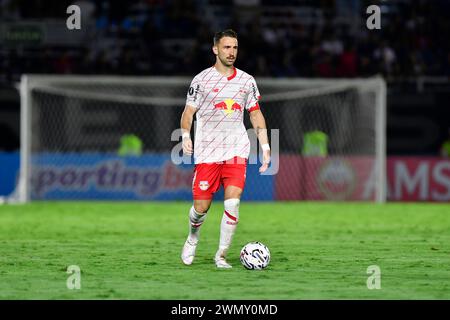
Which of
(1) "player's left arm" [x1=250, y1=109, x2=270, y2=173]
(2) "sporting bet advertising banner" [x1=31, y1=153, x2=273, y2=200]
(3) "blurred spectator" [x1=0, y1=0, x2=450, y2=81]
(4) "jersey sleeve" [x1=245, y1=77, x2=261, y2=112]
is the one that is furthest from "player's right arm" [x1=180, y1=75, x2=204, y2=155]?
(3) "blurred spectator" [x1=0, y1=0, x2=450, y2=81]

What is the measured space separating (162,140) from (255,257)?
11.7 m

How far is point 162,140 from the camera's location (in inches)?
829

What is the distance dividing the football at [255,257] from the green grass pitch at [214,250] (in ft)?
0.33

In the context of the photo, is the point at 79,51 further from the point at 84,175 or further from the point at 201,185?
the point at 201,185

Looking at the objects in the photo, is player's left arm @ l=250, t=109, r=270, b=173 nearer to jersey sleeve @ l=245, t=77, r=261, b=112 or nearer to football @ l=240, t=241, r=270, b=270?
jersey sleeve @ l=245, t=77, r=261, b=112

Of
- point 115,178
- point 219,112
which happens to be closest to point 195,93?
point 219,112

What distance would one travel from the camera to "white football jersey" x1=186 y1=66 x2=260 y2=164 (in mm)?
9711

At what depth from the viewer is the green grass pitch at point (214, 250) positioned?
814cm

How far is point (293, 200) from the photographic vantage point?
2081cm

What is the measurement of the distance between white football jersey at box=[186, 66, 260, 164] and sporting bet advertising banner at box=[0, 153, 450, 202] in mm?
10255

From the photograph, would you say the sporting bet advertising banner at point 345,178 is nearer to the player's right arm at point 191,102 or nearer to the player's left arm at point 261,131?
the player's left arm at point 261,131

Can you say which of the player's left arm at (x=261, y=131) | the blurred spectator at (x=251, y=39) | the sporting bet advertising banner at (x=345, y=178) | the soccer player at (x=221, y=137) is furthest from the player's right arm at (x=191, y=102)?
the blurred spectator at (x=251, y=39)

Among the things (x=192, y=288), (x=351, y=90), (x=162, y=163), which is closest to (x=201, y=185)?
(x=192, y=288)

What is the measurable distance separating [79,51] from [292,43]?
5205mm
